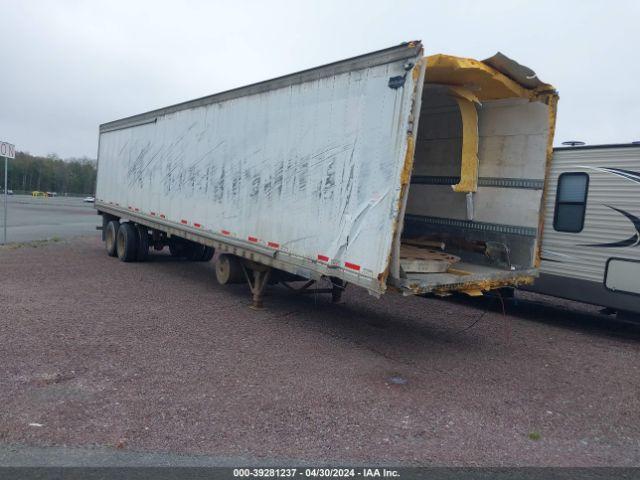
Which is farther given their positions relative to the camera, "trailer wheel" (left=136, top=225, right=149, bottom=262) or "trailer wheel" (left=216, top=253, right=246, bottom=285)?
"trailer wheel" (left=136, top=225, right=149, bottom=262)

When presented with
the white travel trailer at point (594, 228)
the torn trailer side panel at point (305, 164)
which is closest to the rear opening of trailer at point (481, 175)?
the torn trailer side panel at point (305, 164)

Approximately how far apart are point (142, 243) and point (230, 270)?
5.35 m

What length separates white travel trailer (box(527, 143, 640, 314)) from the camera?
8219 mm

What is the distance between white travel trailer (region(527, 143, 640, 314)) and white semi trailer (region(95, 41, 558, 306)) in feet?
4.73

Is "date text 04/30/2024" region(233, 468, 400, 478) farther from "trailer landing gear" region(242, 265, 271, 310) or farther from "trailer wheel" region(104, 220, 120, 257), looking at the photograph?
"trailer wheel" region(104, 220, 120, 257)

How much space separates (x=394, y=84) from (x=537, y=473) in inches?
156

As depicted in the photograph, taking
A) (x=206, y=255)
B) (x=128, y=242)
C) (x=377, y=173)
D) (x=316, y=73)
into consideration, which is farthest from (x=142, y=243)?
→ (x=377, y=173)

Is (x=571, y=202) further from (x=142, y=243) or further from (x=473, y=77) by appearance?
(x=142, y=243)

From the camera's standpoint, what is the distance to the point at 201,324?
25.2 feet

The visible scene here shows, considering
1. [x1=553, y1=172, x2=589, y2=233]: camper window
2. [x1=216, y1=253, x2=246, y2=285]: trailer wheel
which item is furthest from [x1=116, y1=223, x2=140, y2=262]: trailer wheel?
[x1=553, y1=172, x2=589, y2=233]: camper window

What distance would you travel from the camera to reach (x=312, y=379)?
5.65 meters

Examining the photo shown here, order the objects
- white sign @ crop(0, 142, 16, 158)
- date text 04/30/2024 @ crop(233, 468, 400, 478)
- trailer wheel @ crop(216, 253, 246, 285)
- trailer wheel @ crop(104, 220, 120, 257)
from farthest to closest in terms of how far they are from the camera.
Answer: white sign @ crop(0, 142, 16, 158) < trailer wheel @ crop(104, 220, 120, 257) < trailer wheel @ crop(216, 253, 246, 285) < date text 04/30/2024 @ crop(233, 468, 400, 478)

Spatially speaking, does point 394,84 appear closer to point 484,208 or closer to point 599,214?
point 484,208

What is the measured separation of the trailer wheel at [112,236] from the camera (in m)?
14.4
